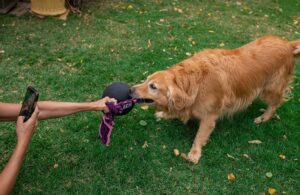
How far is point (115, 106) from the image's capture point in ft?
13.4

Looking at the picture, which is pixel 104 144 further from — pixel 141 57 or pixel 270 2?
pixel 270 2

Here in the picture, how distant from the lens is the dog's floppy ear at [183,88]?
Answer: 4.21 meters

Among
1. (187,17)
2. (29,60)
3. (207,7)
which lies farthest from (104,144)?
(207,7)

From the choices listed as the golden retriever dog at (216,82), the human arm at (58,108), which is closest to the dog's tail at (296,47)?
the golden retriever dog at (216,82)

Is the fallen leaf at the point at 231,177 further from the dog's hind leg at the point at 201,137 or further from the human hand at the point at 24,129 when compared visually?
the human hand at the point at 24,129

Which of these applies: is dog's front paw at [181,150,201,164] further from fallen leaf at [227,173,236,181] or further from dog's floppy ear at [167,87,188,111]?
dog's floppy ear at [167,87,188,111]

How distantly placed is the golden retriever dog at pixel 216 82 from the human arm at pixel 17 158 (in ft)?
4.70

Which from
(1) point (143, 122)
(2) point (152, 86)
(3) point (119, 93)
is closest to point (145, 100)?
(2) point (152, 86)

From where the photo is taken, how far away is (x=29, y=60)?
6164mm

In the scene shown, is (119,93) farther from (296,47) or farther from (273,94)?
(296,47)

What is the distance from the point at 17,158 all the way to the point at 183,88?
201 cm

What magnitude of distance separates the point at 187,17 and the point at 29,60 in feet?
12.2

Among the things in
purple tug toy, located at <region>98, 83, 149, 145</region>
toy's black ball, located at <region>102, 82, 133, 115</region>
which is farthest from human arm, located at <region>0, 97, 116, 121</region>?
toy's black ball, located at <region>102, 82, 133, 115</region>

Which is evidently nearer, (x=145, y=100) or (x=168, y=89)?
(x=168, y=89)
